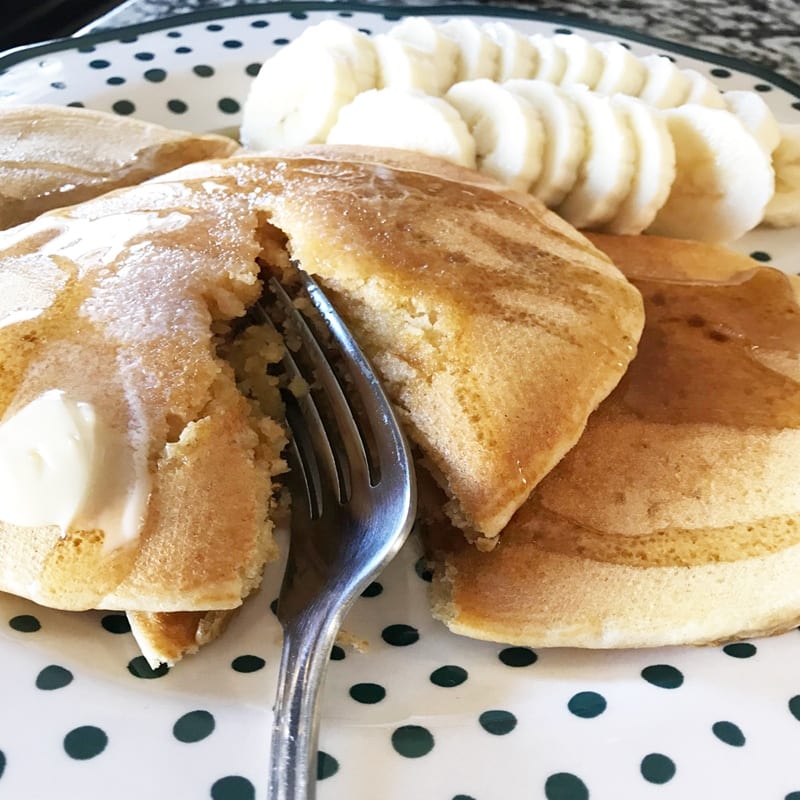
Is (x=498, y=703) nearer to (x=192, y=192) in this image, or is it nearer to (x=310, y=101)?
(x=192, y=192)

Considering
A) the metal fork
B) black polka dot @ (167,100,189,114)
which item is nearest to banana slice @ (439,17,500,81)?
black polka dot @ (167,100,189,114)

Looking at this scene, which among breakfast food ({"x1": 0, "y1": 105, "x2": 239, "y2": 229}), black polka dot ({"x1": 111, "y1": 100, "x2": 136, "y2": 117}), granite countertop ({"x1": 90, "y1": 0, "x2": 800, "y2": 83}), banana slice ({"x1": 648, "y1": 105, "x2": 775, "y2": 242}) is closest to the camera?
breakfast food ({"x1": 0, "y1": 105, "x2": 239, "y2": 229})

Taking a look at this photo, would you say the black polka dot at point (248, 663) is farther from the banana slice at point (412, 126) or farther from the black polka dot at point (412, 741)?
the banana slice at point (412, 126)

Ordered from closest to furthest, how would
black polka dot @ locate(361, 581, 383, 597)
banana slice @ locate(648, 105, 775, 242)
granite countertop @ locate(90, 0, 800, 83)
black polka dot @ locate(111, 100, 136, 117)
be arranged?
black polka dot @ locate(361, 581, 383, 597), banana slice @ locate(648, 105, 775, 242), black polka dot @ locate(111, 100, 136, 117), granite countertop @ locate(90, 0, 800, 83)

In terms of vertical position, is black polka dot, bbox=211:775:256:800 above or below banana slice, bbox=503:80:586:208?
below

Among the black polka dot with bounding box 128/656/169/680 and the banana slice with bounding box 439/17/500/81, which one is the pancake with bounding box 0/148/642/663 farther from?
the banana slice with bounding box 439/17/500/81

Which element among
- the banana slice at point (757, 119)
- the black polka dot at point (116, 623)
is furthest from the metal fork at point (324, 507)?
the banana slice at point (757, 119)
